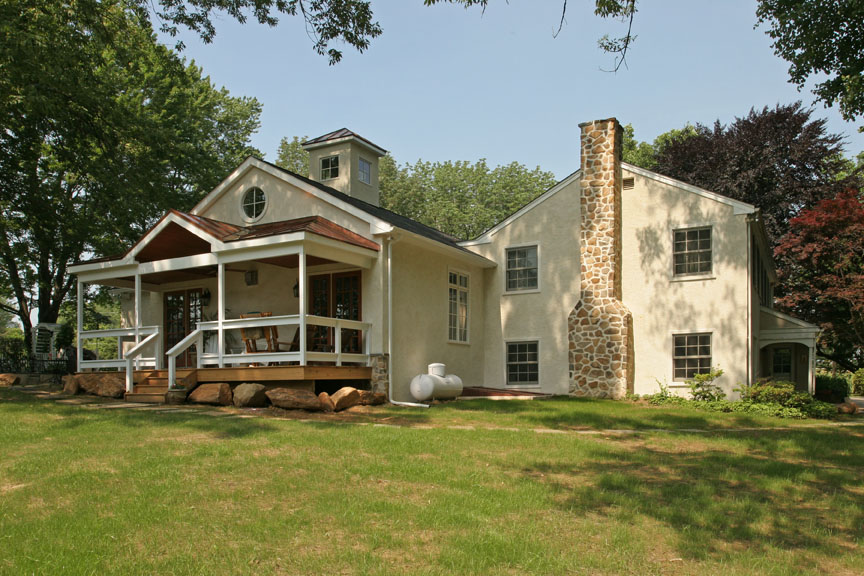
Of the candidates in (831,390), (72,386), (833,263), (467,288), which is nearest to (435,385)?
(467,288)

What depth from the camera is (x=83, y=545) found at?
5.01 m

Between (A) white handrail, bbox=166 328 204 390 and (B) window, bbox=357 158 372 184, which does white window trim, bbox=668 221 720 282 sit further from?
(A) white handrail, bbox=166 328 204 390

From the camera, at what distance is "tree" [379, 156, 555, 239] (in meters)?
44.0

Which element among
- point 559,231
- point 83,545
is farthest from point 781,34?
point 83,545

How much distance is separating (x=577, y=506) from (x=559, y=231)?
1211 cm

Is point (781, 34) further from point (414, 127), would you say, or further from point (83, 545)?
point (83, 545)

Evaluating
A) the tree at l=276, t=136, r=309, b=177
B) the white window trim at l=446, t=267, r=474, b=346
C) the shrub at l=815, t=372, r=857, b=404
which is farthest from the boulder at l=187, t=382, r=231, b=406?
the tree at l=276, t=136, r=309, b=177

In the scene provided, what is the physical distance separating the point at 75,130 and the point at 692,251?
48.8 feet

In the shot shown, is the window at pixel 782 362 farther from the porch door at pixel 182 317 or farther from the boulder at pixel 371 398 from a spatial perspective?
the porch door at pixel 182 317

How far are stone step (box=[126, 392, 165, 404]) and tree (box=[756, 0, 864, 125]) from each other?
1337 cm

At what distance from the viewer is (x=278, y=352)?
44.9ft

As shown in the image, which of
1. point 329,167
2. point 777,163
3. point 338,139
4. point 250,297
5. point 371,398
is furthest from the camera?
point 777,163

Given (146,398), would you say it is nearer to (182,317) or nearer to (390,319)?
(182,317)

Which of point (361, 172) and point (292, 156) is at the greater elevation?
point (292, 156)
